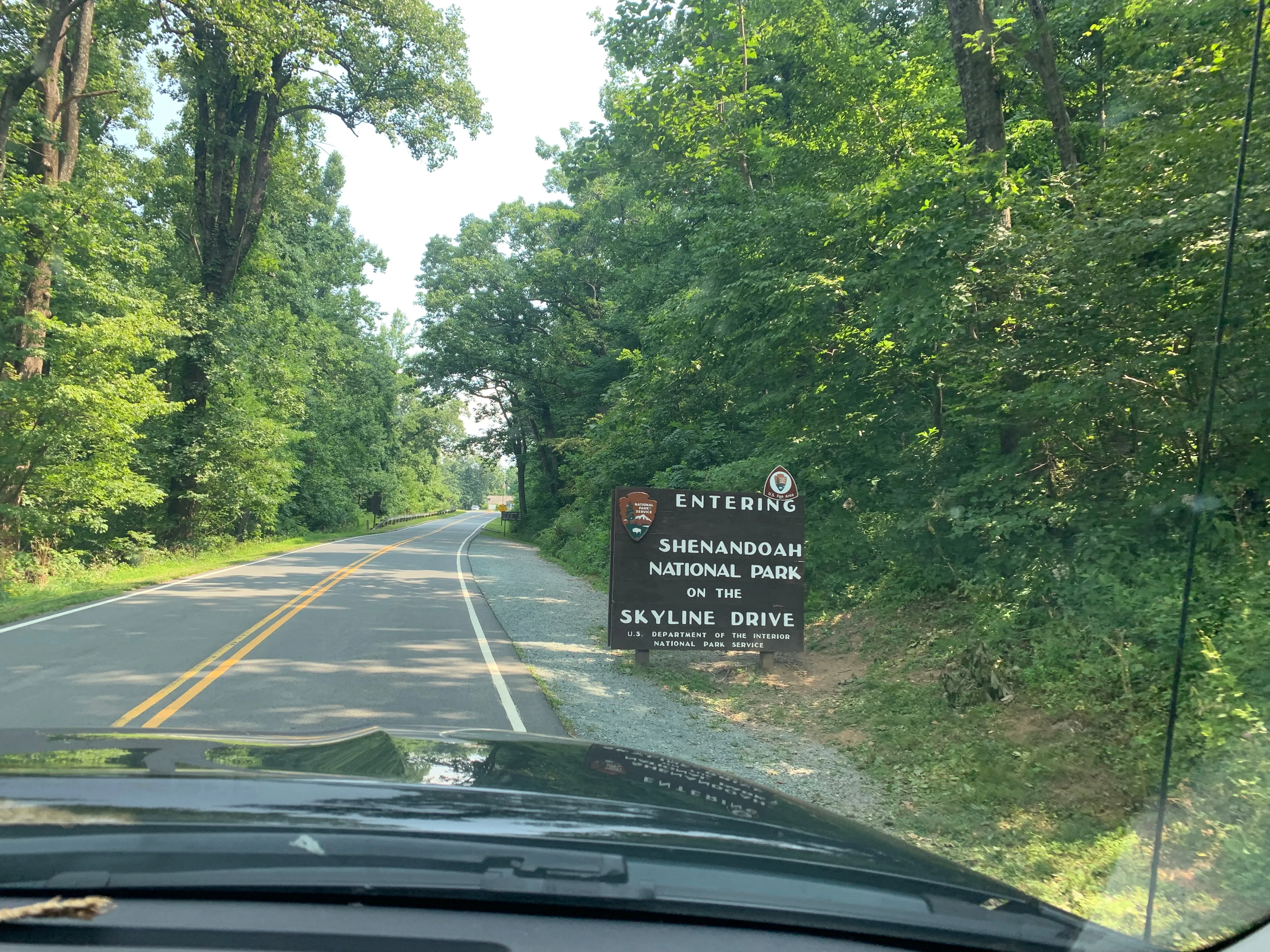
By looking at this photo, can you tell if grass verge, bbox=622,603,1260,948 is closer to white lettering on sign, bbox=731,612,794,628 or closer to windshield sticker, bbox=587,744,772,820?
white lettering on sign, bbox=731,612,794,628

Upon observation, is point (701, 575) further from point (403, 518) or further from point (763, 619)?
point (403, 518)

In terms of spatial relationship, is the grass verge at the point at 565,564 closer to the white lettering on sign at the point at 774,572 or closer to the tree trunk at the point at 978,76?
the white lettering on sign at the point at 774,572

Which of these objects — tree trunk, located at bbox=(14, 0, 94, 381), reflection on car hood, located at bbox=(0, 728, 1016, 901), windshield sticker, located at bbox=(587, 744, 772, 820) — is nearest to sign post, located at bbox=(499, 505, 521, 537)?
tree trunk, located at bbox=(14, 0, 94, 381)

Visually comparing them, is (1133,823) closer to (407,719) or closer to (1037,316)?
(1037,316)

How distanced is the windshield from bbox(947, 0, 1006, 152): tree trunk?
79 mm

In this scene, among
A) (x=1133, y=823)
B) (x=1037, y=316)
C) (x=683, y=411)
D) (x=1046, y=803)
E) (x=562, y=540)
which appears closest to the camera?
(x=1133, y=823)

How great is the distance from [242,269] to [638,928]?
3047cm

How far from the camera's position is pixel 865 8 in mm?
19344

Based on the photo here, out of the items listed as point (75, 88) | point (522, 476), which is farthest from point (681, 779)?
point (522, 476)

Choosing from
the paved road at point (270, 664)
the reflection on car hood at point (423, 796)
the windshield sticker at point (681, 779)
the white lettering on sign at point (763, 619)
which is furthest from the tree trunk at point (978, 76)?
the reflection on car hood at point (423, 796)

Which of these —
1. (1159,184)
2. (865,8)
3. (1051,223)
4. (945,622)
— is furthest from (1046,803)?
(865,8)

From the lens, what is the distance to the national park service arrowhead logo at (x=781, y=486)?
35.6 ft

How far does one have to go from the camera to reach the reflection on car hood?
1.98m

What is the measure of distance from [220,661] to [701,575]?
18.9 feet
